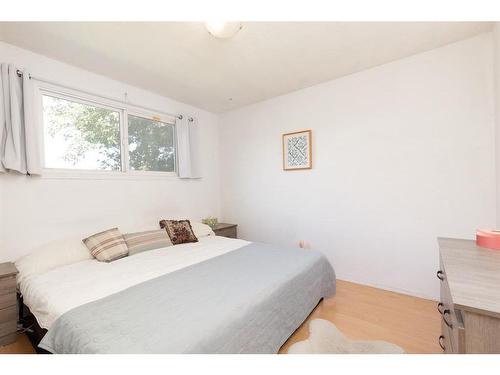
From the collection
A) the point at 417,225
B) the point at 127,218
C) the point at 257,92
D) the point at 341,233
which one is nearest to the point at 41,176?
the point at 127,218

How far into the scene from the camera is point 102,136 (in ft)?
8.79

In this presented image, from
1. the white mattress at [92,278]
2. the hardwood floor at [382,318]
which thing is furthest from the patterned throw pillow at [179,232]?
the hardwood floor at [382,318]

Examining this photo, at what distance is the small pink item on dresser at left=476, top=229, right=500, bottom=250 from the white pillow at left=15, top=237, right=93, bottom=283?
2988 mm

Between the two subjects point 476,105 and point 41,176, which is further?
point 41,176

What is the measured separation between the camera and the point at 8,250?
197 centimetres

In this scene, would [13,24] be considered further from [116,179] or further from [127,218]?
[127,218]

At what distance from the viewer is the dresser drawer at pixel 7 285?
1.64 meters

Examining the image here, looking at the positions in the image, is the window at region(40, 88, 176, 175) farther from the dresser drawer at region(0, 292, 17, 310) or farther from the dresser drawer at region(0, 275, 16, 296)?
the dresser drawer at region(0, 292, 17, 310)

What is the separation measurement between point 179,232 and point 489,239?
2.65 m

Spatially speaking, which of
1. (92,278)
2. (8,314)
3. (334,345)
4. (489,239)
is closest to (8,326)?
(8,314)

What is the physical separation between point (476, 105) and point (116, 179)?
12.4 ft

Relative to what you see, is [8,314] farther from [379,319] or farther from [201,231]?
[379,319]

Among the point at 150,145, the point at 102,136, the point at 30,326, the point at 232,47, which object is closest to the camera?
the point at 30,326

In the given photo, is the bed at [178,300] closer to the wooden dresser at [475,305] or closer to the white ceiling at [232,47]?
the wooden dresser at [475,305]
